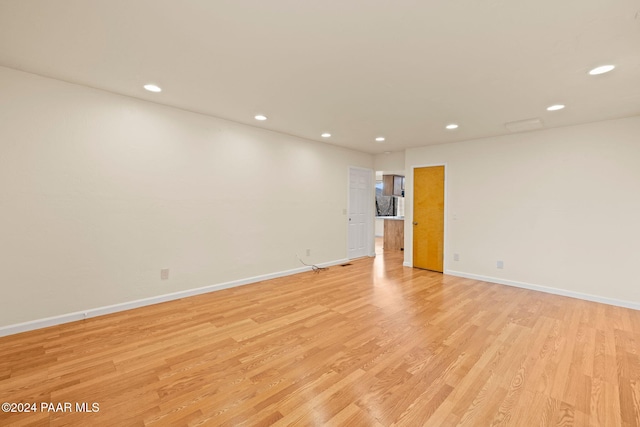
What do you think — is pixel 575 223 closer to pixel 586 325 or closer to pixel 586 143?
pixel 586 143

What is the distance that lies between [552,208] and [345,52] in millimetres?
4145

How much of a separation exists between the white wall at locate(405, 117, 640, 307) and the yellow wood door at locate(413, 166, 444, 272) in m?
0.16

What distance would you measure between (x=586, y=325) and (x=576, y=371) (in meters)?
1.27

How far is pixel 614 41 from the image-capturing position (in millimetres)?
1952

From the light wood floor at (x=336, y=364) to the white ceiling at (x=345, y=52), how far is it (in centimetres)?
256

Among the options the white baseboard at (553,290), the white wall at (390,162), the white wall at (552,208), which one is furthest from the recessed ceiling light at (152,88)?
the white baseboard at (553,290)

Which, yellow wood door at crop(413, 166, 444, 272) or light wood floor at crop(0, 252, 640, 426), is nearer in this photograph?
light wood floor at crop(0, 252, 640, 426)

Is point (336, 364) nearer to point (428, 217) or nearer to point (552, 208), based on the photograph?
point (428, 217)

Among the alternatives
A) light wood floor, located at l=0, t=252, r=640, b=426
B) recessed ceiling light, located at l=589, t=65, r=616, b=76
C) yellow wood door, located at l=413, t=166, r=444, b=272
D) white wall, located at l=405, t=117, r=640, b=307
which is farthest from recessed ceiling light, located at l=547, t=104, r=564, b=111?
light wood floor, located at l=0, t=252, r=640, b=426

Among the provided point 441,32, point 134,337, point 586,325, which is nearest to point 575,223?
point 586,325

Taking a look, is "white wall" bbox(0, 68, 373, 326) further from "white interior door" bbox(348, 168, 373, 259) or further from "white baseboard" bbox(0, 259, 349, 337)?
"white interior door" bbox(348, 168, 373, 259)

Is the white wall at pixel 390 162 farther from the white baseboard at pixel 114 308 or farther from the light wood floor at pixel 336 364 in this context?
the white baseboard at pixel 114 308

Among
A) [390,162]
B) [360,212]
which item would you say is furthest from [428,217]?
[390,162]

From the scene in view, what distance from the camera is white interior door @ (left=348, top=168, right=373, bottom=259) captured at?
20.7 ft
